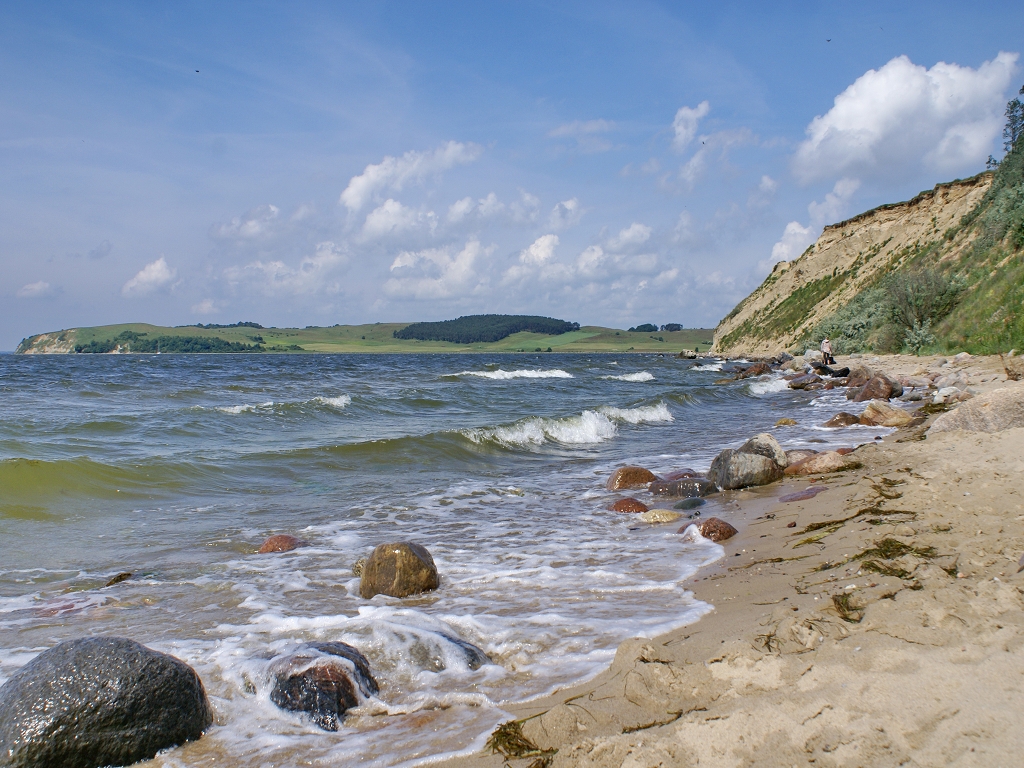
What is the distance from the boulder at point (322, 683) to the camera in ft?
11.5

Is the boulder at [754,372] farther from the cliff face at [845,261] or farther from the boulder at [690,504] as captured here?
the boulder at [690,504]

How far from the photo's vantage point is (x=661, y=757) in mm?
2516

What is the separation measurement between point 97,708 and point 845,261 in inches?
2446

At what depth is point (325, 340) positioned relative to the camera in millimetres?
134375

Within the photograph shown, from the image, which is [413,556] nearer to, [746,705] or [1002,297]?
[746,705]

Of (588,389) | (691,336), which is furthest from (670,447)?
(691,336)

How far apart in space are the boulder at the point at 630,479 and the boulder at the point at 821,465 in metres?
1.98

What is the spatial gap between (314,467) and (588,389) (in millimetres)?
21215

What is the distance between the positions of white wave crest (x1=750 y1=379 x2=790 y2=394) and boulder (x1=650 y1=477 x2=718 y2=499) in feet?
60.8

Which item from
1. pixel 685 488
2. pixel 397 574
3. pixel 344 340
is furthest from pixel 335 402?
pixel 344 340

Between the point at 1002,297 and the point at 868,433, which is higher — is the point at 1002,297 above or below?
above

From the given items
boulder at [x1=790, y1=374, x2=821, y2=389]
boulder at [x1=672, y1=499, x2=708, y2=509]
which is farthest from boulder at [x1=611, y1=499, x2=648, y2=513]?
boulder at [x1=790, y1=374, x2=821, y2=389]

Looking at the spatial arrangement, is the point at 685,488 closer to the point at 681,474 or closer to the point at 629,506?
the point at 681,474

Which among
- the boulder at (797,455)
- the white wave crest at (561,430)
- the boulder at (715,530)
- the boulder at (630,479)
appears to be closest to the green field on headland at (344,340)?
the white wave crest at (561,430)
